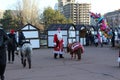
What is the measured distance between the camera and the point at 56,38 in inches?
858

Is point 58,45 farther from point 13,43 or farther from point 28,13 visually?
point 28,13

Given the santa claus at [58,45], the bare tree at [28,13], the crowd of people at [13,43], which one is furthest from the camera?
the bare tree at [28,13]

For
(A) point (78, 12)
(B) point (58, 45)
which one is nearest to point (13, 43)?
(B) point (58, 45)

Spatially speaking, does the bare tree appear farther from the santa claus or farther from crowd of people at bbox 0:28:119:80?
the santa claus

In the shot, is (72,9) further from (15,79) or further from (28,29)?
(15,79)

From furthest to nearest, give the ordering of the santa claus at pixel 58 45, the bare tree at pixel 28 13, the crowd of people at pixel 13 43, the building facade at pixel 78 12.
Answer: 1. the building facade at pixel 78 12
2. the bare tree at pixel 28 13
3. the santa claus at pixel 58 45
4. the crowd of people at pixel 13 43

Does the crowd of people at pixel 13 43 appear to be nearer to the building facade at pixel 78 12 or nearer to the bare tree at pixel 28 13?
the bare tree at pixel 28 13

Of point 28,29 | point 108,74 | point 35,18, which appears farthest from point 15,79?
point 35,18

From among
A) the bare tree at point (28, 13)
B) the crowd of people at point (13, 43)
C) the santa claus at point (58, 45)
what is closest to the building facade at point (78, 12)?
the bare tree at point (28, 13)

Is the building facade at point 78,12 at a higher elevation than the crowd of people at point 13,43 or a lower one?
higher

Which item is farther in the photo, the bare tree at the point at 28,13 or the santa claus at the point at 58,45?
the bare tree at the point at 28,13

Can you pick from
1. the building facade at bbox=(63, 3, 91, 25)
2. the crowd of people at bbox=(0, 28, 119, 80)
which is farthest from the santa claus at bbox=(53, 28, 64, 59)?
the building facade at bbox=(63, 3, 91, 25)

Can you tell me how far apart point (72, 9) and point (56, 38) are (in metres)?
67.3

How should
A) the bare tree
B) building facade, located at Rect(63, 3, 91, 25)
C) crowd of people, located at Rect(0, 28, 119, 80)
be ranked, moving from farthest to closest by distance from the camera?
building facade, located at Rect(63, 3, 91, 25), the bare tree, crowd of people, located at Rect(0, 28, 119, 80)
